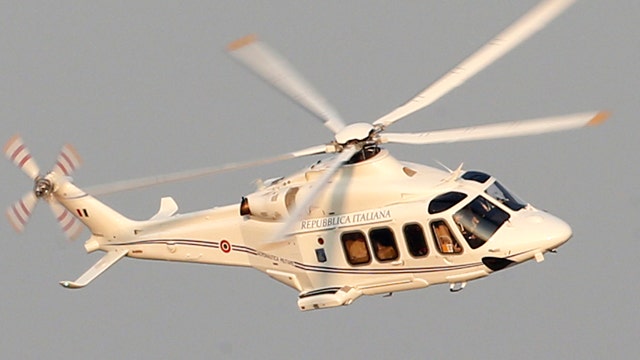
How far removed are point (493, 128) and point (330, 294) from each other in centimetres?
398

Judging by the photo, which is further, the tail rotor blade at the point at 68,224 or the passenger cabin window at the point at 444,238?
the tail rotor blade at the point at 68,224

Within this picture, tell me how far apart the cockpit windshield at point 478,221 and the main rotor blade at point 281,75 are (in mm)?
2363

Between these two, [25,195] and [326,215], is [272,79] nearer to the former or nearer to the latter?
[326,215]

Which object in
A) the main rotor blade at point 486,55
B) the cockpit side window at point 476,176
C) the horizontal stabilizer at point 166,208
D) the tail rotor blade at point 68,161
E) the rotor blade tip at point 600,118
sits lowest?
the rotor blade tip at point 600,118

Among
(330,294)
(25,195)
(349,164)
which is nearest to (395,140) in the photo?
(349,164)

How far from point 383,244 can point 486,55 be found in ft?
10.9

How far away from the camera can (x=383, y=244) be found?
22.2 m

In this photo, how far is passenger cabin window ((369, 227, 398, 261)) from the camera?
22094 millimetres

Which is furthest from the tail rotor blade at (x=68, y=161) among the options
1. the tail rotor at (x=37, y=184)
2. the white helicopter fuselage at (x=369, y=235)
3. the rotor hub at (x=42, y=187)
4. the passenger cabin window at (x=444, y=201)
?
the passenger cabin window at (x=444, y=201)

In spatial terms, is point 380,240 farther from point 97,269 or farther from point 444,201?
point 97,269

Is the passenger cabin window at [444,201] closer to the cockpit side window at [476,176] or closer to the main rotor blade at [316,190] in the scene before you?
the cockpit side window at [476,176]

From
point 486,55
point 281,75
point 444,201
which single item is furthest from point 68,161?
point 486,55

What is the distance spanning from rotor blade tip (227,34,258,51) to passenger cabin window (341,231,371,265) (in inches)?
132

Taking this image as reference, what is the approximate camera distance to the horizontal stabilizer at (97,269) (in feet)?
78.4
